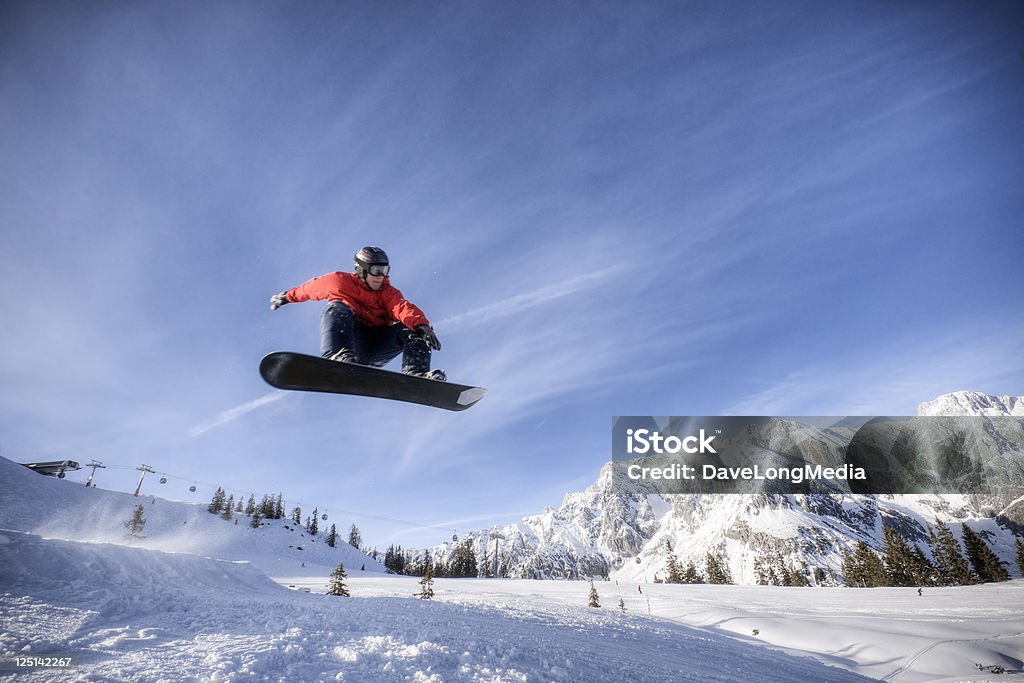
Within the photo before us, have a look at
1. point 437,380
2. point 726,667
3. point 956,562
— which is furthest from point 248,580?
point 956,562

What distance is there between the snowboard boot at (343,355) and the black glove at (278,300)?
1390mm

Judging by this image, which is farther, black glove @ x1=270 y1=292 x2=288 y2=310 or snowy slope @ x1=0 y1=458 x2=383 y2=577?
snowy slope @ x1=0 y1=458 x2=383 y2=577

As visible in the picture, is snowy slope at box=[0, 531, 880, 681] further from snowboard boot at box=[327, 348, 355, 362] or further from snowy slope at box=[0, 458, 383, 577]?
snowy slope at box=[0, 458, 383, 577]

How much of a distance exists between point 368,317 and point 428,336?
3.50 feet

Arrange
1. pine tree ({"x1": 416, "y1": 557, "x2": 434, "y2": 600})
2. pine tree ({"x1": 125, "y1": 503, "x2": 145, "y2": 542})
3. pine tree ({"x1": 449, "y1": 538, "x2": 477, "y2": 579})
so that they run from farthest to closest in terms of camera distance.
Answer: pine tree ({"x1": 449, "y1": 538, "x2": 477, "y2": 579})
pine tree ({"x1": 125, "y1": 503, "x2": 145, "y2": 542})
pine tree ({"x1": 416, "y1": 557, "x2": 434, "y2": 600})

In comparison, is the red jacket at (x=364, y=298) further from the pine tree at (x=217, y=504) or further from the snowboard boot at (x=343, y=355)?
the pine tree at (x=217, y=504)

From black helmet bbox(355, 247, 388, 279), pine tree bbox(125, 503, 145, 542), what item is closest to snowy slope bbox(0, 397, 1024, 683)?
black helmet bbox(355, 247, 388, 279)

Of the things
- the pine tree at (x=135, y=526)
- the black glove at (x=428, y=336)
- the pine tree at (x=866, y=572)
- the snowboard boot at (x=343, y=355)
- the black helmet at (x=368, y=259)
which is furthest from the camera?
the pine tree at (x=866, y=572)

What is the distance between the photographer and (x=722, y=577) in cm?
7669

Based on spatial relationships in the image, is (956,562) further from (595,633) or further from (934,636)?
(595,633)

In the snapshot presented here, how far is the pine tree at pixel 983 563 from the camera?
53969 mm

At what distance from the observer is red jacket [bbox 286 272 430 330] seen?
17.4 feet

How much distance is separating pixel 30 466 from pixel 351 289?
231ft

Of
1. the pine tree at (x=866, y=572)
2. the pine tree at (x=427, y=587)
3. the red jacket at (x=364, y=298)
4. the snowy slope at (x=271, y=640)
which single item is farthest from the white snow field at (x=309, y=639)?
the pine tree at (x=866, y=572)
